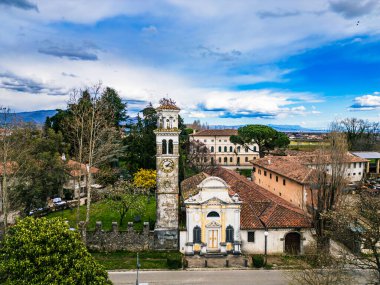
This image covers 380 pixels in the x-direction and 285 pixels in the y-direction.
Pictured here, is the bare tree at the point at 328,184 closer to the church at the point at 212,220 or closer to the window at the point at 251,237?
the church at the point at 212,220

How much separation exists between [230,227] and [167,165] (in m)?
7.74

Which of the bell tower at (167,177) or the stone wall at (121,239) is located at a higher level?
the bell tower at (167,177)

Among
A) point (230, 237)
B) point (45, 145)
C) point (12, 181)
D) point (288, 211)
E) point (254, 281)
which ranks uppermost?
point (45, 145)

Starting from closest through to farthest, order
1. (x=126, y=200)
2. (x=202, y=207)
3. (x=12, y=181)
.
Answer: (x=202, y=207), (x=12, y=181), (x=126, y=200)

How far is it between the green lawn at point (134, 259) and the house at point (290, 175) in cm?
1380

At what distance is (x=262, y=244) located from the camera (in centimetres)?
2562

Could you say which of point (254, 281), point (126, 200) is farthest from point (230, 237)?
point (126, 200)

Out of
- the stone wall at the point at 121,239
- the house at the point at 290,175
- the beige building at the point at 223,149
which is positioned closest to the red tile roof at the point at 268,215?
the house at the point at 290,175

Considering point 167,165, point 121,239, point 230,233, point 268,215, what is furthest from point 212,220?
point 121,239

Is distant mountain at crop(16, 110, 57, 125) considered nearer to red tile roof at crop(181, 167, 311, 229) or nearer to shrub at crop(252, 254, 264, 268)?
red tile roof at crop(181, 167, 311, 229)

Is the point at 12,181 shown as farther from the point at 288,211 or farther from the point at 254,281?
the point at 288,211

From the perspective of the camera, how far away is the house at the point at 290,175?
3222cm

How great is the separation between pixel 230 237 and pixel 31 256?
1675 cm

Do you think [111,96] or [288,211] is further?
[111,96]
